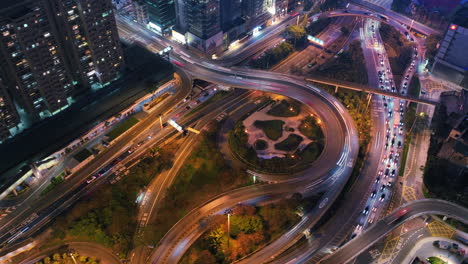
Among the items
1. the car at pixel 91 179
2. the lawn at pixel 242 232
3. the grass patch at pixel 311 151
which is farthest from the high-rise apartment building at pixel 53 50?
the grass patch at pixel 311 151

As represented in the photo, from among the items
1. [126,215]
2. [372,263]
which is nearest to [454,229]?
[372,263]

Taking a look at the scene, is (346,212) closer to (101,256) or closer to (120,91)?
(101,256)

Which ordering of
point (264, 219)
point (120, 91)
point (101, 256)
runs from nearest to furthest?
point (101, 256) → point (264, 219) → point (120, 91)

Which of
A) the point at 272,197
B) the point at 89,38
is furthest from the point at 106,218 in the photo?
the point at 89,38

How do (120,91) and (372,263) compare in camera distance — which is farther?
(120,91)

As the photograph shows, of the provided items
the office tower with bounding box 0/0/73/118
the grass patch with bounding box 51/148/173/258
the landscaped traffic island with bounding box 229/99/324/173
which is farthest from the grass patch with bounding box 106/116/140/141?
the landscaped traffic island with bounding box 229/99/324/173

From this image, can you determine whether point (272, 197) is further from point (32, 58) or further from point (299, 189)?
point (32, 58)
